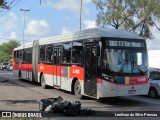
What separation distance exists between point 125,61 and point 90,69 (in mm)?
1619

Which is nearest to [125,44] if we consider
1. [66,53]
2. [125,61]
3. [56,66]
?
[125,61]

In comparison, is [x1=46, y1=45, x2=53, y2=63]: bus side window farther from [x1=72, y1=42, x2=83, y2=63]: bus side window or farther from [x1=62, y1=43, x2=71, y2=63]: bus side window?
[x1=72, y1=42, x2=83, y2=63]: bus side window

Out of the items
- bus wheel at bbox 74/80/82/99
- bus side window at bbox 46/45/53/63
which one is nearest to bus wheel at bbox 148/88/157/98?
bus wheel at bbox 74/80/82/99

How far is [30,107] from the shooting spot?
46.6 ft

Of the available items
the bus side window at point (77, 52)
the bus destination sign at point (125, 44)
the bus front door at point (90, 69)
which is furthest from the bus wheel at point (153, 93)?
the bus side window at point (77, 52)

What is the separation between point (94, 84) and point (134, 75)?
1741 millimetres

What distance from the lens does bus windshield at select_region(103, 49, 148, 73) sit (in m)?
15.2

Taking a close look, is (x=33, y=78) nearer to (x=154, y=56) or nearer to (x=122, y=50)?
(x=122, y=50)

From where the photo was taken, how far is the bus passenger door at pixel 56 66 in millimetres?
19844

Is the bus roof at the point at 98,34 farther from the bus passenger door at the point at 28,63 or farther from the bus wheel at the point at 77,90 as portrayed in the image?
the bus passenger door at the point at 28,63

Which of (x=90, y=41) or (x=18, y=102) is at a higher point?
(x=90, y=41)

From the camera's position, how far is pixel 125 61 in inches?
606

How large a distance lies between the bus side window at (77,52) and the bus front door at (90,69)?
23.9 inches

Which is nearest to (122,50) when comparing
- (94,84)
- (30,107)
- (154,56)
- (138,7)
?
(94,84)
